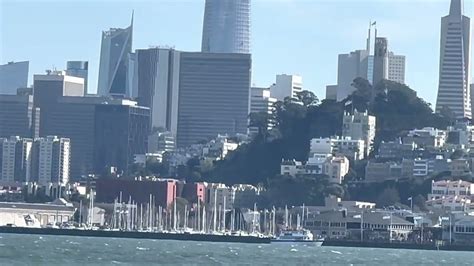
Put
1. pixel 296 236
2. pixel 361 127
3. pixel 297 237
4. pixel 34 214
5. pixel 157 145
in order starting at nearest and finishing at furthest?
1. pixel 297 237
2. pixel 296 236
3. pixel 34 214
4. pixel 361 127
5. pixel 157 145

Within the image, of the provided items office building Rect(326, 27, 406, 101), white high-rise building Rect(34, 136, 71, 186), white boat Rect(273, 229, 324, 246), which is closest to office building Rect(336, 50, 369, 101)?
office building Rect(326, 27, 406, 101)

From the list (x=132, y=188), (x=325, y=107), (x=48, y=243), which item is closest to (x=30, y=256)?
(x=48, y=243)

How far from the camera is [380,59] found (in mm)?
173375

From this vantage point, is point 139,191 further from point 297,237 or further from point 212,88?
point 212,88

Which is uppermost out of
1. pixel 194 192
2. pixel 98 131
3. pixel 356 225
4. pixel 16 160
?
pixel 98 131

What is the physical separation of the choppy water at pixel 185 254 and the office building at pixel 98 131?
72796 millimetres

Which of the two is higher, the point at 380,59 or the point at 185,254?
the point at 380,59

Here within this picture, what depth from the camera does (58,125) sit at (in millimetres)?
195625

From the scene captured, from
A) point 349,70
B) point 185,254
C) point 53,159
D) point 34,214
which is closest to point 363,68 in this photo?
point 349,70

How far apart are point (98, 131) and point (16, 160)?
24.5ft

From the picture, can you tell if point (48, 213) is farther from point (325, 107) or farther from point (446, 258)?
point (446, 258)

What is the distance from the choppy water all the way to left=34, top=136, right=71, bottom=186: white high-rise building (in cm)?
6728

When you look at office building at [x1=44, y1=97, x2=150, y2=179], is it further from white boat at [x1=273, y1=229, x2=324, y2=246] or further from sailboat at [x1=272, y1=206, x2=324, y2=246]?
white boat at [x1=273, y1=229, x2=324, y2=246]

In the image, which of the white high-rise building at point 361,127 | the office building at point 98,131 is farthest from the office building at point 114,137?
the white high-rise building at point 361,127
